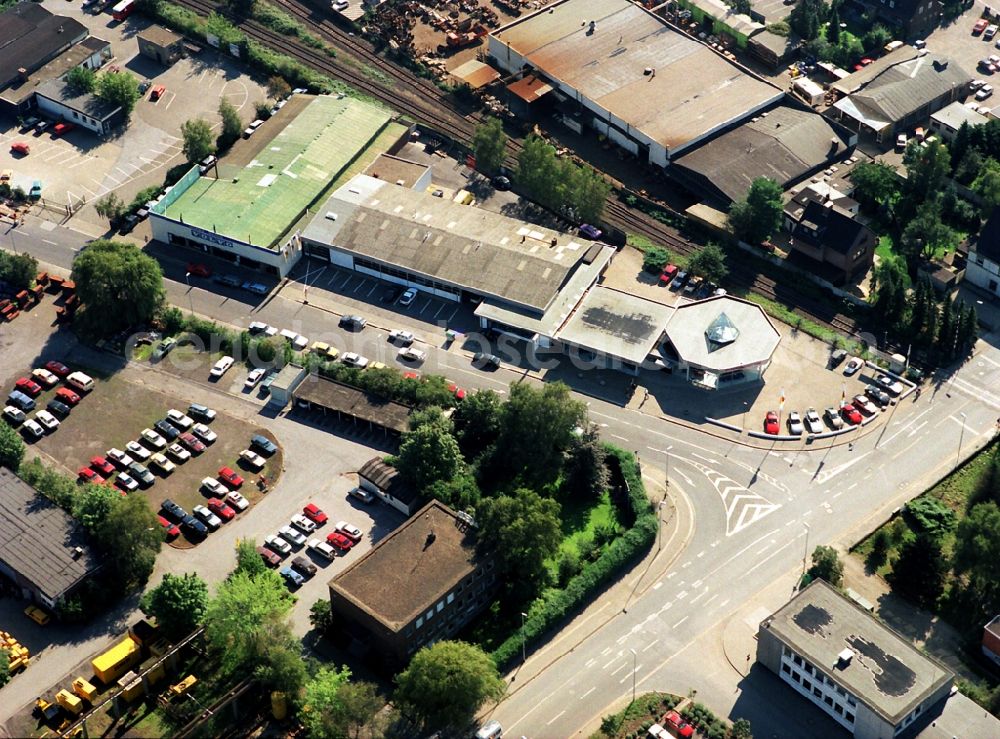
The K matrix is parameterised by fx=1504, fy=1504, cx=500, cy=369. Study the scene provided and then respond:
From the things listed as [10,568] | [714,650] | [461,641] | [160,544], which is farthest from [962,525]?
[10,568]

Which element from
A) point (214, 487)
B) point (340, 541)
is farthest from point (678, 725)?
point (214, 487)

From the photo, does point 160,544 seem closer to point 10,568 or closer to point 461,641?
point 10,568

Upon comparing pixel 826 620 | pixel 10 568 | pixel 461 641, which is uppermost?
pixel 826 620

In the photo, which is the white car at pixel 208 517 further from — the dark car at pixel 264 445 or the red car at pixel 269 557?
the dark car at pixel 264 445

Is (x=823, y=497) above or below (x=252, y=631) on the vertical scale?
above

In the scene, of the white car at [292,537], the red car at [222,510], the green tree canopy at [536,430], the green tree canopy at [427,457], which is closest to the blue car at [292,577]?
the white car at [292,537]

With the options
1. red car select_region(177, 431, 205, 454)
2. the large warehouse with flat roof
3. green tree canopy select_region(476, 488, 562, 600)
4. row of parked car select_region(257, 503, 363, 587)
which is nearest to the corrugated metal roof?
red car select_region(177, 431, 205, 454)
